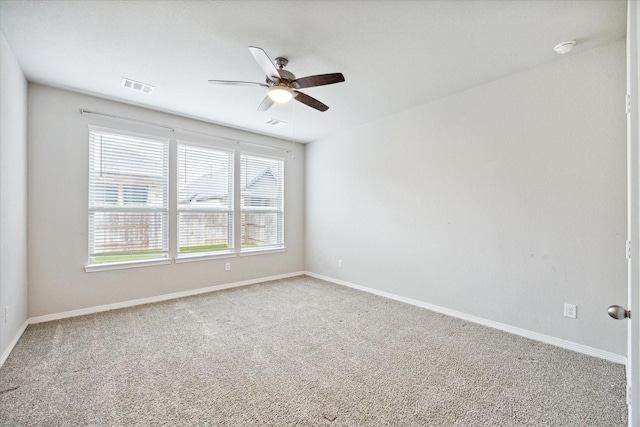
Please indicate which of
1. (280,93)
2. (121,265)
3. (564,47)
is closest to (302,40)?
(280,93)

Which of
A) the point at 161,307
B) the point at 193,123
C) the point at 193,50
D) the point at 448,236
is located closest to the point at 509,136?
the point at 448,236

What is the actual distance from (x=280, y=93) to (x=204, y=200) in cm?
253

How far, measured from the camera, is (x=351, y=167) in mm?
4781

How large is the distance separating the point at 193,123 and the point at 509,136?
4178 millimetres

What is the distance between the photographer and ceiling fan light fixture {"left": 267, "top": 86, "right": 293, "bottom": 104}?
258 centimetres

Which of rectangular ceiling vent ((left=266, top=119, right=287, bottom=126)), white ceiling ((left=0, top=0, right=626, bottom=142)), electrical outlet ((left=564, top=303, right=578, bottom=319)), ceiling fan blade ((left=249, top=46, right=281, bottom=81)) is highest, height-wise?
white ceiling ((left=0, top=0, right=626, bottom=142))

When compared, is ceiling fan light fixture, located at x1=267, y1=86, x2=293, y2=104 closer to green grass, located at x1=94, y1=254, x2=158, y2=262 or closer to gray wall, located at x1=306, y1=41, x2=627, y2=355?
gray wall, located at x1=306, y1=41, x2=627, y2=355

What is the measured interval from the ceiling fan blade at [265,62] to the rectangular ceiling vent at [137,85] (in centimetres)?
171

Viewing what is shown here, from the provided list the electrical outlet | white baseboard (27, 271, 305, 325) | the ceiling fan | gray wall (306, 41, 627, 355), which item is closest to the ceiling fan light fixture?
the ceiling fan

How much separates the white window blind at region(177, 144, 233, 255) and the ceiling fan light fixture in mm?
2232

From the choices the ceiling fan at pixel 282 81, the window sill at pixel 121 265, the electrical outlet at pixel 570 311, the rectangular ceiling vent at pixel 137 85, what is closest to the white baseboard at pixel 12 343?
the window sill at pixel 121 265

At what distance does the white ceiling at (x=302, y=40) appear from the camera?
2037 millimetres

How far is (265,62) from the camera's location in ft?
7.45

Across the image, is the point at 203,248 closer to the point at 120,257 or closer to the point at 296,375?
the point at 120,257
